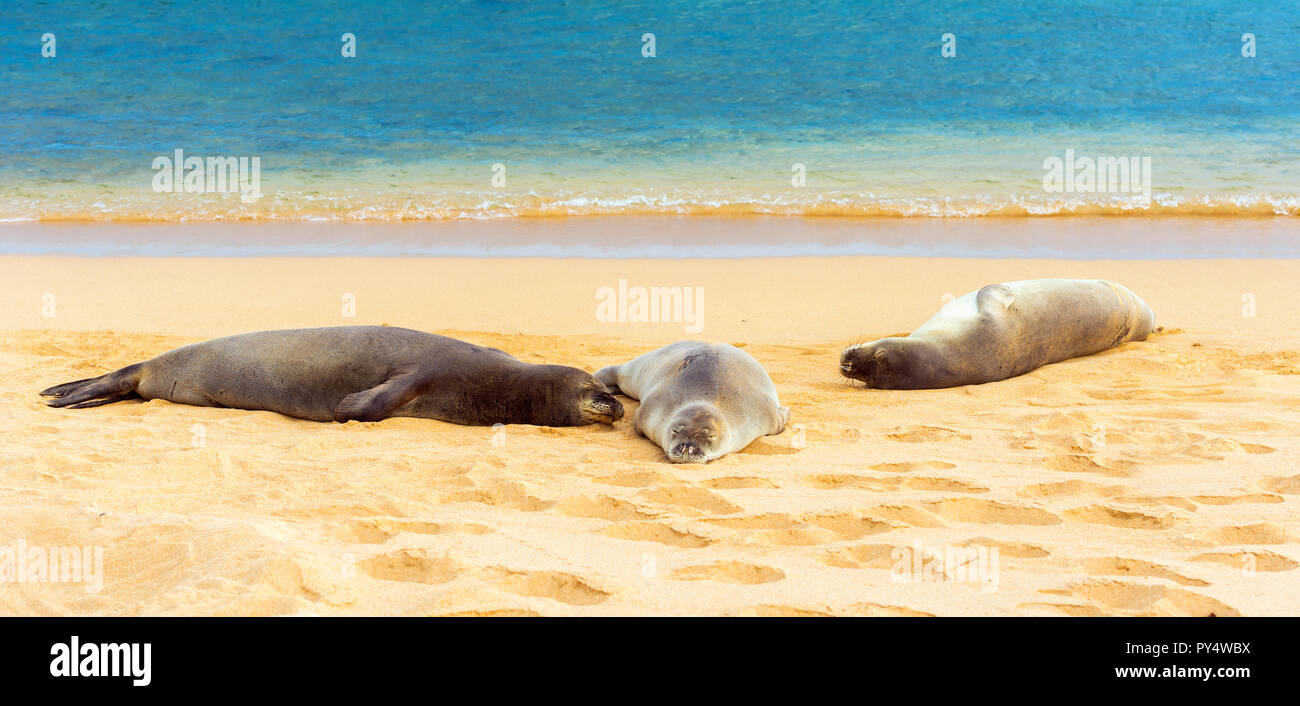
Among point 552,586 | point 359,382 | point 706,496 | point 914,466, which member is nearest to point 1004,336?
point 914,466

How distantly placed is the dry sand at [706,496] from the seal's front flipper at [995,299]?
0.55m

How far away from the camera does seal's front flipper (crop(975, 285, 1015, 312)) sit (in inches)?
243

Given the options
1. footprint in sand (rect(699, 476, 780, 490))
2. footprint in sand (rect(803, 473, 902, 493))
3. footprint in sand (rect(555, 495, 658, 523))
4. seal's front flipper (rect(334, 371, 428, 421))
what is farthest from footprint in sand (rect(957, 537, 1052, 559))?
seal's front flipper (rect(334, 371, 428, 421))

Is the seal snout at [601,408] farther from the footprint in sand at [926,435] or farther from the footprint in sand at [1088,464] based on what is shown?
the footprint in sand at [1088,464]

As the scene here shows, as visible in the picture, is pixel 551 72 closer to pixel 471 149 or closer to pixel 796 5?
pixel 471 149

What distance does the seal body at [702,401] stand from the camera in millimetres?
4344

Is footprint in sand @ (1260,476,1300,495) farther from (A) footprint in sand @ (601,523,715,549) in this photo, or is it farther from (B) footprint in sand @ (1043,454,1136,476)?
(A) footprint in sand @ (601,523,715,549)

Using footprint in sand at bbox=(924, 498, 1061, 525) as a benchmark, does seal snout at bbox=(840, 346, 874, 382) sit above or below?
above

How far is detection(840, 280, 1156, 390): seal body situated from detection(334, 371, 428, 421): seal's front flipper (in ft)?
7.90

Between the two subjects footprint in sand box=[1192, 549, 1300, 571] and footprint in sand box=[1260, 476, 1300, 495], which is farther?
footprint in sand box=[1260, 476, 1300, 495]

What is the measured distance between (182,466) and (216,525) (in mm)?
965

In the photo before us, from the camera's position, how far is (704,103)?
768 inches
